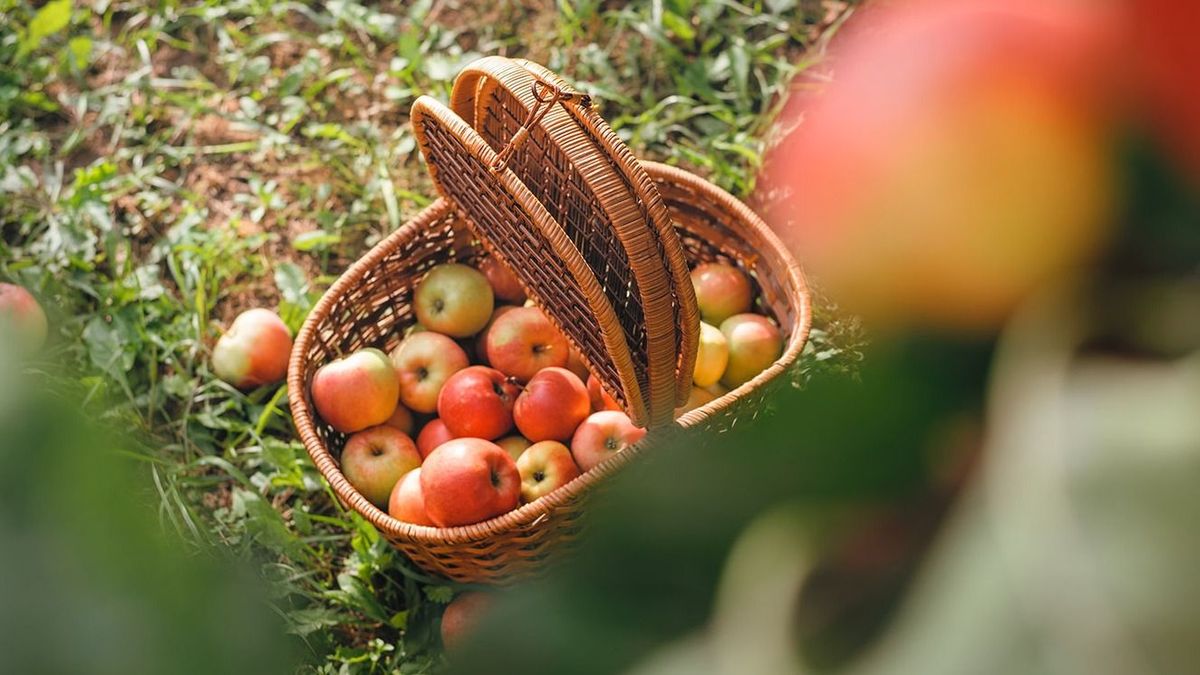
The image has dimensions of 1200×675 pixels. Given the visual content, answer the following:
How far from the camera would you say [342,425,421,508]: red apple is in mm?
1288

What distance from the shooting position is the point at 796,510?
4.1 inches

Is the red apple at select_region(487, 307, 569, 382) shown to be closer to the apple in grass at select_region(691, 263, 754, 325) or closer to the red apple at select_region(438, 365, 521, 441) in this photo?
the red apple at select_region(438, 365, 521, 441)

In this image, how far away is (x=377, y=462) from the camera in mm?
1292

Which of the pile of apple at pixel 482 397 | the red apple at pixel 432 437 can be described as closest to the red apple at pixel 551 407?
the pile of apple at pixel 482 397

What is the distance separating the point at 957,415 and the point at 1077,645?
0.08 ft

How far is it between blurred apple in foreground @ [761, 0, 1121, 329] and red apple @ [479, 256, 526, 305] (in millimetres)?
1395

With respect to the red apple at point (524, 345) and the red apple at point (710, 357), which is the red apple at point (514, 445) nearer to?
the red apple at point (524, 345)

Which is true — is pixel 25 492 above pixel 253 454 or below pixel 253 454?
above

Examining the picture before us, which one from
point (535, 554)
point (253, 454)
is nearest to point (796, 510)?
point (535, 554)

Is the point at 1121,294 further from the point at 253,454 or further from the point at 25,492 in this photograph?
the point at 253,454

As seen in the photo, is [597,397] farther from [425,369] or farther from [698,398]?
[425,369]

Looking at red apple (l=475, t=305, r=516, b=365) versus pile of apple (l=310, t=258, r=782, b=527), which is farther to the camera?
red apple (l=475, t=305, r=516, b=365)

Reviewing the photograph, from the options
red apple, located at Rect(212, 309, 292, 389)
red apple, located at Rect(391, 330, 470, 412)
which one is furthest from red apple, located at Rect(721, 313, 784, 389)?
red apple, located at Rect(212, 309, 292, 389)

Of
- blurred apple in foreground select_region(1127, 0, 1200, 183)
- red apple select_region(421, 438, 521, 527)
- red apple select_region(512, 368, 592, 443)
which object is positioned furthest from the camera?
red apple select_region(512, 368, 592, 443)
